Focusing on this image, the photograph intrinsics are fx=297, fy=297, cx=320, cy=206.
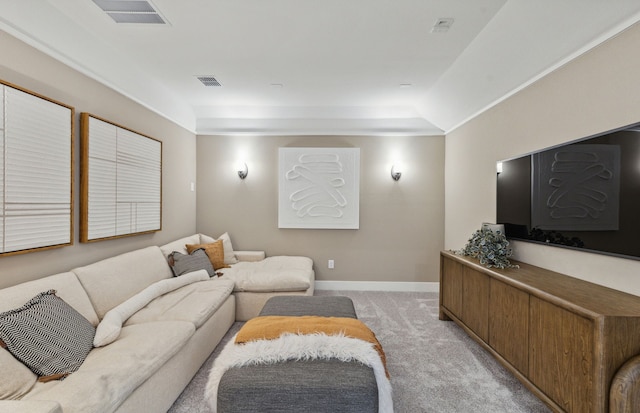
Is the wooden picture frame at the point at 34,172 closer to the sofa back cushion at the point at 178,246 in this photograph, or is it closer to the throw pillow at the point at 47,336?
the throw pillow at the point at 47,336

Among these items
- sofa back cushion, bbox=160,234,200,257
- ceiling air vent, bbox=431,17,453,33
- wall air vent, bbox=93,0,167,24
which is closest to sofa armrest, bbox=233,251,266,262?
sofa back cushion, bbox=160,234,200,257

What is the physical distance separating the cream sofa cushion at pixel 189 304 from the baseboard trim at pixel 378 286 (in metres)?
Result: 1.82

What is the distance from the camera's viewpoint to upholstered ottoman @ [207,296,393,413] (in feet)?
4.84

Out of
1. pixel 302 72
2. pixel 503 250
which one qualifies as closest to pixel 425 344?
pixel 503 250

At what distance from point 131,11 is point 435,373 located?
365cm

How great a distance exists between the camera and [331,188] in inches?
179

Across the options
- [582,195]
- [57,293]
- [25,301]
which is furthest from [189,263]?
[582,195]

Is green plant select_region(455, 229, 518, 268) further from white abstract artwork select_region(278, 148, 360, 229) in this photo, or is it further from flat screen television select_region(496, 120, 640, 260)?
white abstract artwork select_region(278, 148, 360, 229)

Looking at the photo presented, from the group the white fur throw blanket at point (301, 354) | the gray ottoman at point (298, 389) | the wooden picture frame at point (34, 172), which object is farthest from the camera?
the wooden picture frame at point (34, 172)

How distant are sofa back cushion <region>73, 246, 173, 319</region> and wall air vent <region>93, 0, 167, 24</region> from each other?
195 centimetres

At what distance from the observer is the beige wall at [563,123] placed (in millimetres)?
1789

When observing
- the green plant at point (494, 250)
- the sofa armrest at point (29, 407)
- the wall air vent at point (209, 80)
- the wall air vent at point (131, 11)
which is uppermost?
the wall air vent at point (209, 80)

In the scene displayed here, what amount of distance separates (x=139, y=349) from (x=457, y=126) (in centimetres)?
425

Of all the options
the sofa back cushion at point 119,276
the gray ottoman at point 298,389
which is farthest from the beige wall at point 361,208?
the gray ottoman at point 298,389
